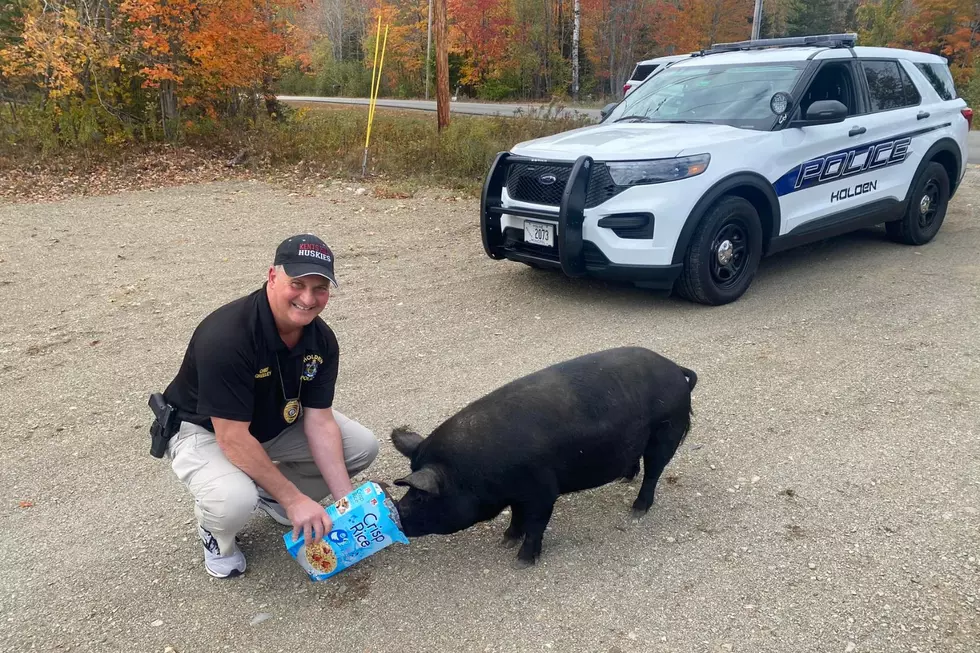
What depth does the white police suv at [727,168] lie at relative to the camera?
571cm

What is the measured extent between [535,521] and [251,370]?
4.20 ft

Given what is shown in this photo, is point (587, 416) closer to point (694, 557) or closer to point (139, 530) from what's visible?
point (694, 557)

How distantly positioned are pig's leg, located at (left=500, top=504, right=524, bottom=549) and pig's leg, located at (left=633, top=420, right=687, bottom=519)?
0.58 m

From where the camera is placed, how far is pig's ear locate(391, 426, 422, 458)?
10.1 ft

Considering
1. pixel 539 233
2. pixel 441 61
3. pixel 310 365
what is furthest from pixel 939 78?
pixel 441 61

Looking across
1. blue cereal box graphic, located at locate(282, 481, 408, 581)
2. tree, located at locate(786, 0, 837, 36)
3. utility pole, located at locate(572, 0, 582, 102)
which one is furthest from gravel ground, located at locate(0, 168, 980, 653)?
tree, located at locate(786, 0, 837, 36)

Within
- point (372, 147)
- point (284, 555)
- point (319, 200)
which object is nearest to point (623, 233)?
point (284, 555)

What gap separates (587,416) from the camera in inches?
119

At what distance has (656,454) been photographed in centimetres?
330

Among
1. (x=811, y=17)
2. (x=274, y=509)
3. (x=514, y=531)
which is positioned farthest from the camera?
(x=811, y=17)

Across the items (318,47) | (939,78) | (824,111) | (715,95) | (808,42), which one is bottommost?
(824,111)

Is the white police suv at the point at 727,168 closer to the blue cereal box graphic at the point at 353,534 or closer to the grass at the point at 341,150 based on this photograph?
the blue cereal box graphic at the point at 353,534

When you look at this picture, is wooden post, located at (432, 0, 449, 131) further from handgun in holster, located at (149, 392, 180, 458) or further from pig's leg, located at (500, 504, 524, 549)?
pig's leg, located at (500, 504, 524, 549)

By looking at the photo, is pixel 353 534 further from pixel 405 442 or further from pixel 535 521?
pixel 535 521
